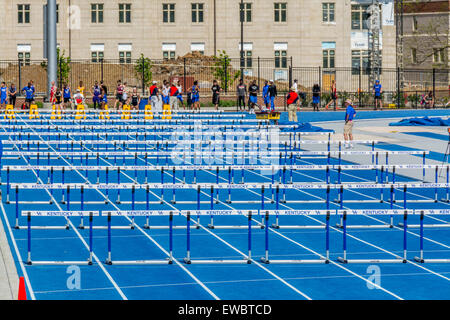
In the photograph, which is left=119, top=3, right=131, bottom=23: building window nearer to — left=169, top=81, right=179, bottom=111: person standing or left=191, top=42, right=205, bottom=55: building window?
left=191, top=42, right=205, bottom=55: building window

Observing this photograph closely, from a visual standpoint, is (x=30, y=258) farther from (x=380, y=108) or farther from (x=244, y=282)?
(x=380, y=108)

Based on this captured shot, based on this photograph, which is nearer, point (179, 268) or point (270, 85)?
point (179, 268)

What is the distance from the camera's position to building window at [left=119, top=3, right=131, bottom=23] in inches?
3314

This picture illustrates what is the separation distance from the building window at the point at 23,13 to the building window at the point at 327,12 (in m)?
26.6

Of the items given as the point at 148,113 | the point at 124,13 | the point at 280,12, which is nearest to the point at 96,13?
the point at 124,13

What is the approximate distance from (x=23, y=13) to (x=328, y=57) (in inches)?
1093

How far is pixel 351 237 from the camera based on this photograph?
16.3 m

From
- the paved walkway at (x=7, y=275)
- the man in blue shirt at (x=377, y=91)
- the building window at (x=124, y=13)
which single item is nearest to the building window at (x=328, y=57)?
the building window at (x=124, y=13)

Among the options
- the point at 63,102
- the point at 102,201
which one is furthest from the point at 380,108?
the point at 102,201

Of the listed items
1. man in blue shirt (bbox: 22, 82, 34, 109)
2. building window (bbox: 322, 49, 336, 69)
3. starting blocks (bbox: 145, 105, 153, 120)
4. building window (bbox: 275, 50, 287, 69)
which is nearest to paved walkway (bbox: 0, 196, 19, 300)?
starting blocks (bbox: 145, 105, 153, 120)

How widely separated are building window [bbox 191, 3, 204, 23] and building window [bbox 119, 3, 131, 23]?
5.71 metres

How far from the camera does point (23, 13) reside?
84.5 meters

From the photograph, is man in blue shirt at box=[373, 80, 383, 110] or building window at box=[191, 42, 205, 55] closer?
man in blue shirt at box=[373, 80, 383, 110]
